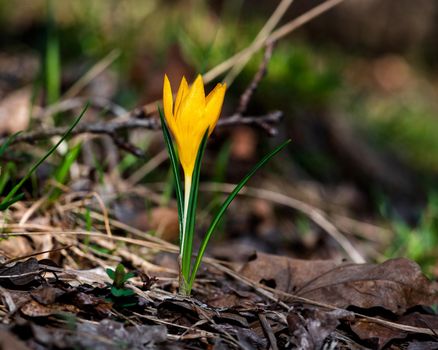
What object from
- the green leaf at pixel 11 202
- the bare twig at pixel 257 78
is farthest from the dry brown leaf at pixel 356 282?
the green leaf at pixel 11 202

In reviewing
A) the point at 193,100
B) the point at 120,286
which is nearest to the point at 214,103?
the point at 193,100

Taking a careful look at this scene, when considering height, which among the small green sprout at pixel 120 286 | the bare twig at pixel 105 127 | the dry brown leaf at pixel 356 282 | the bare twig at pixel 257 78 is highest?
the bare twig at pixel 257 78

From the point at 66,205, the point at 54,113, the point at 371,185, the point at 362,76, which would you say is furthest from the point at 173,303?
the point at 362,76

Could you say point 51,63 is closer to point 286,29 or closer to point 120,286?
point 286,29

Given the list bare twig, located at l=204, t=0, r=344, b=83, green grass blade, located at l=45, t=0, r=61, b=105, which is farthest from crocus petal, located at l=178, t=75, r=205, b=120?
green grass blade, located at l=45, t=0, r=61, b=105

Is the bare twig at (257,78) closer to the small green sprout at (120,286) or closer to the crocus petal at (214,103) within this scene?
the crocus petal at (214,103)

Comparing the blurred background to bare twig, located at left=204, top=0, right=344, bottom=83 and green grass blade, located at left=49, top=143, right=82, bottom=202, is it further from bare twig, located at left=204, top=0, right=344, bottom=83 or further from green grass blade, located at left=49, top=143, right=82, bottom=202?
bare twig, located at left=204, top=0, right=344, bottom=83
